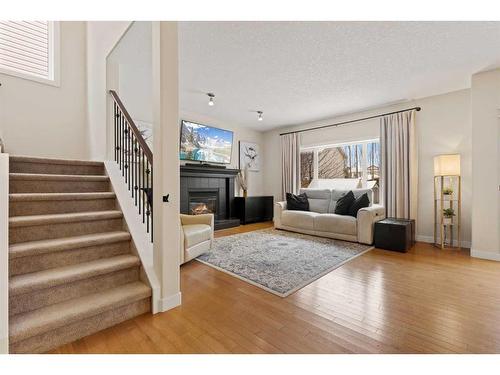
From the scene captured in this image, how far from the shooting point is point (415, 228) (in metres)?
4.01

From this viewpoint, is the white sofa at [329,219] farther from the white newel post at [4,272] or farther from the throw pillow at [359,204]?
the white newel post at [4,272]

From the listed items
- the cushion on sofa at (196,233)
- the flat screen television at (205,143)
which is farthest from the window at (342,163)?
the cushion on sofa at (196,233)

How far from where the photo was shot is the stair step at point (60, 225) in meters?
1.64

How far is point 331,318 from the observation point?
1.66 metres

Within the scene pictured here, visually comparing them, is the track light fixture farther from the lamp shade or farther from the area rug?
the lamp shade

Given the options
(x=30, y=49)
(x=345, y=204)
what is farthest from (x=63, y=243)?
(x=345, y=204)

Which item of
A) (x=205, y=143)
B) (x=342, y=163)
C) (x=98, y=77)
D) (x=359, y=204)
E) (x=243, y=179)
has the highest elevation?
(x=98, y=77)

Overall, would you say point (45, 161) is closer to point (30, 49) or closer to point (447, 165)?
point (30, 49)

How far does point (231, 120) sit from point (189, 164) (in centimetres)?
159

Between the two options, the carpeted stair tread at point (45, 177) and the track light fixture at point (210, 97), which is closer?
the carpeted stair tread at point (45, 177)

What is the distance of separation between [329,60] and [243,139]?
11.5 feet

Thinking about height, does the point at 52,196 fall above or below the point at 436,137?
below
